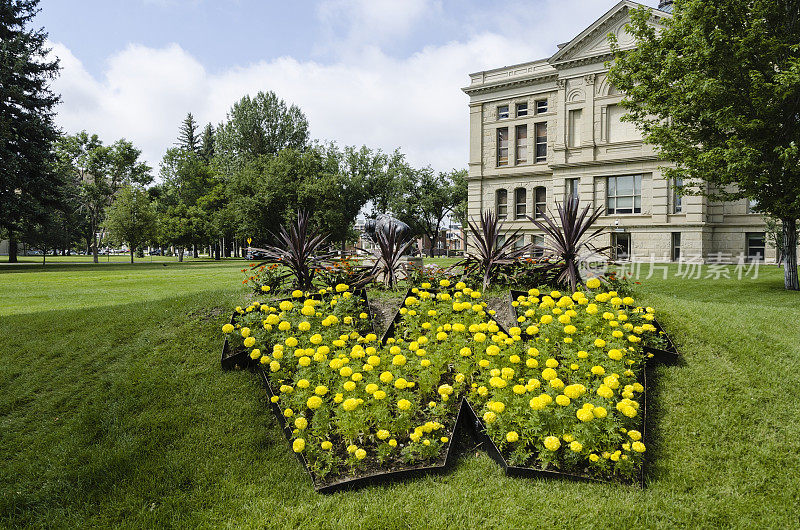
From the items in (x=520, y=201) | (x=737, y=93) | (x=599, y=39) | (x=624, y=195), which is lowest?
(x=624, y=195)

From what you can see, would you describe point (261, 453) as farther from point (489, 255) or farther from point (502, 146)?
point (502, 146)

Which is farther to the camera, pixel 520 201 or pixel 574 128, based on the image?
pixel 520 201

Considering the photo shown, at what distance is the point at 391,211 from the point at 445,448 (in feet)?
150

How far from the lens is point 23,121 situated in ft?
82.8

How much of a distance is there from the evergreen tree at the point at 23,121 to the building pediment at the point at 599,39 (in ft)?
107

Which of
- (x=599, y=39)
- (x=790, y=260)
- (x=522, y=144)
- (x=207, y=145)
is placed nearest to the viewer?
(x=790, y=260)

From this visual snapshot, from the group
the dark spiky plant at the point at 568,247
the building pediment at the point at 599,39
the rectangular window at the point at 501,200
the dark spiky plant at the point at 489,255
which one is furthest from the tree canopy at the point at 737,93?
the rectangular window at the point at 501,200

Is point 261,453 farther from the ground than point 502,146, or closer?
closer

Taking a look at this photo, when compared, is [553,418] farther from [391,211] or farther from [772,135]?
[391,211]

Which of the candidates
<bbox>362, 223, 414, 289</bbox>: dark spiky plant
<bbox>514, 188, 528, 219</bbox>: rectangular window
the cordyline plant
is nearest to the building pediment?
<bbox>514, 188, 528, 219</bbox>: rectangular window

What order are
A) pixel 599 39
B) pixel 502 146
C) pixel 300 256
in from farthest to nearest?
1. pixel 502 146
2. pixel 599 39
3. pixel 300 256

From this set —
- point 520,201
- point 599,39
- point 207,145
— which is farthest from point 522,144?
point 207,145

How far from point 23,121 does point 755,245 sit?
143ft

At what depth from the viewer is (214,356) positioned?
16.9 feet
